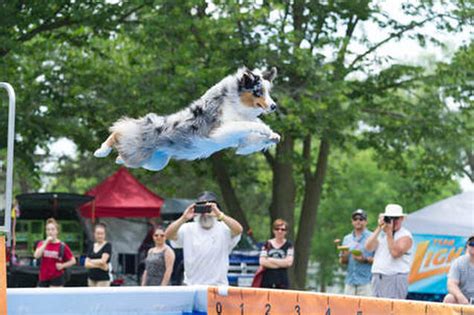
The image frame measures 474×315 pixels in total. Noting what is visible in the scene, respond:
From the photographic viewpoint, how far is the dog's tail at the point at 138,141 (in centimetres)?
593

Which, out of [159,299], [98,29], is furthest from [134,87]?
[159,299]

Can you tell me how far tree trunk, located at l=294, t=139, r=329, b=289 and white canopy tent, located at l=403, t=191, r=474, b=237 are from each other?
23.1 ft

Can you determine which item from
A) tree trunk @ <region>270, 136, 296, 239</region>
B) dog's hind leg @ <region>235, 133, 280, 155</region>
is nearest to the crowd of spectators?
dog's hind leg @ <region>235, 133, 280, 155</region>

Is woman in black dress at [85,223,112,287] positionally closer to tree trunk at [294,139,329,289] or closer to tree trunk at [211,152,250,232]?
tree trunk at [211,152,250,232]

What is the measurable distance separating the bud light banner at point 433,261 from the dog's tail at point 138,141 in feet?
34.0

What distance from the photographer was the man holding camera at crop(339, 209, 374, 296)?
1218 cm

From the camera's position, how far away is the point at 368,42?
23297mm

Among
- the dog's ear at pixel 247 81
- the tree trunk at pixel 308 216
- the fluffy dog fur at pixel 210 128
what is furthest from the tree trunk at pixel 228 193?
the dog's ear at pixel 247 81

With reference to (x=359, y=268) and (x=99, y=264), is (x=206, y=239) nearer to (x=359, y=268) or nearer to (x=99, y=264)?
(x=359, y=268)

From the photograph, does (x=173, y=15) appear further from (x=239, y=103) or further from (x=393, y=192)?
(x=393, y=192)

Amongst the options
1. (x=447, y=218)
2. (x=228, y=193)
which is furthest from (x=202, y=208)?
(x=228, y=193)

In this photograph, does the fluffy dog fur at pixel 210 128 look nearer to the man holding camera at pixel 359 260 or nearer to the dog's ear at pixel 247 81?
the dog's ear at pixel 247 81

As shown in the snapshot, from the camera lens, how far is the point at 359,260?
40.0 ft

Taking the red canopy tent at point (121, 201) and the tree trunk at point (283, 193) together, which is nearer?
the red canopy tent at point (121, 201)
